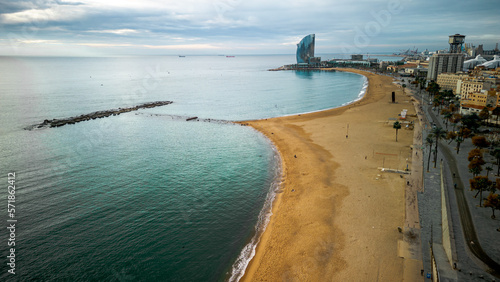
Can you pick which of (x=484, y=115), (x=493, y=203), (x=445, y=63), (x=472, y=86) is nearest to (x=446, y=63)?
(x=445, y=63)

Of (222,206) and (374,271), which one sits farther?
(222,206)

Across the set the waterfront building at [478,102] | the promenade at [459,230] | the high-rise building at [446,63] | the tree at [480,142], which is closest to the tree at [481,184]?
the promenade at [459,230]

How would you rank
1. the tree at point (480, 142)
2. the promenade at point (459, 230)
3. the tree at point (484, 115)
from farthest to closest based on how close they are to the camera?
the tree at point (484, 115) < the tree at point (480, 142) < the promenade at point (459, 230)

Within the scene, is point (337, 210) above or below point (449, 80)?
below

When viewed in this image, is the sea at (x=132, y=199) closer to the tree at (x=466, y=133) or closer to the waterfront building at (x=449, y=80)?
the tree at (x=466, y=133)

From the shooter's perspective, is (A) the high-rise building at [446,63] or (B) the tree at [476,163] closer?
(B) the tree at [476,163]

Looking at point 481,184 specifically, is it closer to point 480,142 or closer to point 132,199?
point 480,142

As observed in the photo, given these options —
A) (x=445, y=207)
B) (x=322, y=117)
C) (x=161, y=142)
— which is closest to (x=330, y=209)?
(x=445, y=207)

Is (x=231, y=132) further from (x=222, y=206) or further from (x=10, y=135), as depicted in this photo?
(x=10, y=135)
